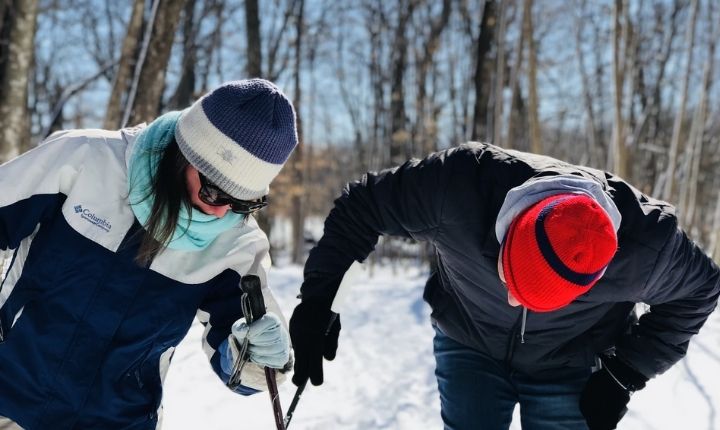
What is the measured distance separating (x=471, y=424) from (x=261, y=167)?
4.34 ft

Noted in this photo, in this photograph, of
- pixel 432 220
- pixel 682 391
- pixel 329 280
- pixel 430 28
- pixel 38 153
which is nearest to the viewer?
pixel 38 153

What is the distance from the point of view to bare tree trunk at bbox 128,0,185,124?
524 cm

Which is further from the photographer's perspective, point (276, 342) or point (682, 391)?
point (682, 391)

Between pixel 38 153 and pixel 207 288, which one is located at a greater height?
pixel 38 153

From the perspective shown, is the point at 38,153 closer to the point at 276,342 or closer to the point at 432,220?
the point at 276,342

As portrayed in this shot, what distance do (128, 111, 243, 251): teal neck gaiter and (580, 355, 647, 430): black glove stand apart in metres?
1.58

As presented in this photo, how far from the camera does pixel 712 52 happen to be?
1034cm

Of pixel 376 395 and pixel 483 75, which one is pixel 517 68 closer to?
pixel 483 75

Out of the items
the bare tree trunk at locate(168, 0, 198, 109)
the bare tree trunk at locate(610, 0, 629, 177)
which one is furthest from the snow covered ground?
the bare tree trunk at locate(168, 0, 198, 109)

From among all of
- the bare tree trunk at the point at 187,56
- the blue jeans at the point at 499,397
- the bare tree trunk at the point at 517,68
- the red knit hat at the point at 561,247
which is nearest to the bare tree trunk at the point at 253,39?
the bare tree trunk at the point at 187,56

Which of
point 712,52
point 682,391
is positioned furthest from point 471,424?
point 712,52

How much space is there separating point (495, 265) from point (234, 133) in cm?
103

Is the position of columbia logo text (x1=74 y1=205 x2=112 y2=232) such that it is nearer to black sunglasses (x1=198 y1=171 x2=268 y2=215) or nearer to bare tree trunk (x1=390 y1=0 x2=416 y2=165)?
black sunglasses (x1=198 y1=171 x2=268 y2=215)

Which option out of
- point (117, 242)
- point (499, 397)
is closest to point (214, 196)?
point (117, 242)
